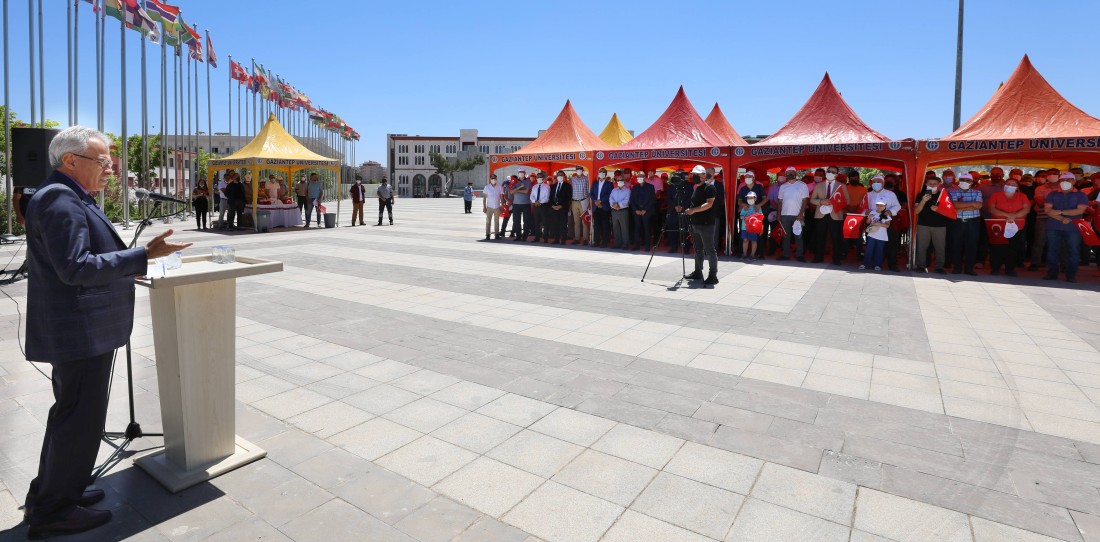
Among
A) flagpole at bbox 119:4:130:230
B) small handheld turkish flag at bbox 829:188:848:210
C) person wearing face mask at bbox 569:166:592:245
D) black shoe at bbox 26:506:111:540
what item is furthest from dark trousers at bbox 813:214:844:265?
flagpole at bbox 119:4:130:230

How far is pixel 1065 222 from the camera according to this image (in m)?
10.3

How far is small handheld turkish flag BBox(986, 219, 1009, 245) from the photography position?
1100 centimetres

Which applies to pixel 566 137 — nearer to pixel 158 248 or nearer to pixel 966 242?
pixel 966 242

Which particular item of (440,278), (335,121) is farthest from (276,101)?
(440,278)

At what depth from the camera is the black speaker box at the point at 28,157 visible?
8711mm

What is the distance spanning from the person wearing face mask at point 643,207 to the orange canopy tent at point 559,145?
2.63 meters

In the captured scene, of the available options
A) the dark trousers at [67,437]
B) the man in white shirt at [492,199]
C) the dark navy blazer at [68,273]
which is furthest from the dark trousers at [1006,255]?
the dark trousers at [67,437]

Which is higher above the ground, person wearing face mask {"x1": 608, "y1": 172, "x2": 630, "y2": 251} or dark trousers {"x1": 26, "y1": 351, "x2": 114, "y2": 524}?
person wearing face mask {"x1": 608, "y1": 172, "x2": 630, "y2": 251}

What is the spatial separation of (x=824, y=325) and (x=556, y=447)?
4.55 meters

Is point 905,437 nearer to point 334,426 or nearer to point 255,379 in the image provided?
point 334,426

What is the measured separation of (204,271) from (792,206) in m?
12.0

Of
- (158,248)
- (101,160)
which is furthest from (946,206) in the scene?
(101,160)

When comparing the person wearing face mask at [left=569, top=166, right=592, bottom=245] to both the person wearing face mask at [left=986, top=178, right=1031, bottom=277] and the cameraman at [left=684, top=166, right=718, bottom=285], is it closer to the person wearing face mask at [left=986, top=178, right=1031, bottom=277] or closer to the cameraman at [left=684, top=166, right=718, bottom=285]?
the cameraman at [left=684, top=166, right=718, bottom=285]

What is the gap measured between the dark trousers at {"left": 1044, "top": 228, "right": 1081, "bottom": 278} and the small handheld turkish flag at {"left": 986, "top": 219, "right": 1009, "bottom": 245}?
2.10 feet
